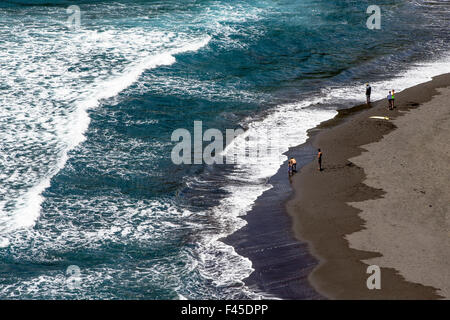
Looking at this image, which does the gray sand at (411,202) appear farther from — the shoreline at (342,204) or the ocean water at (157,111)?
the ocean water at (157,111)

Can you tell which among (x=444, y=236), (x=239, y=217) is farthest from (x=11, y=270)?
(x=444, y=236)

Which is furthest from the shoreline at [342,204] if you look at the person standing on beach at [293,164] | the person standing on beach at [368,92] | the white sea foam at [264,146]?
the white sea foam at [264,146]

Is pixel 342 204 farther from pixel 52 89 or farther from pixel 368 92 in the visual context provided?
pixel 52 89
